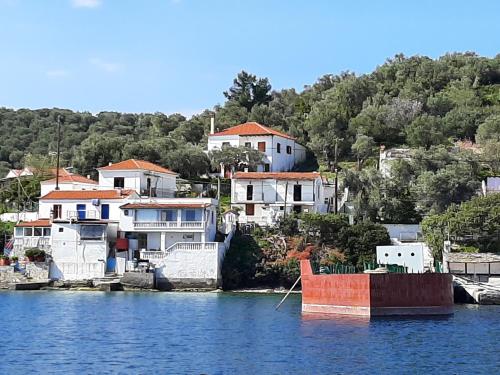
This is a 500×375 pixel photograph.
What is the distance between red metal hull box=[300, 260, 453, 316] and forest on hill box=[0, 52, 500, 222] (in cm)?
2713

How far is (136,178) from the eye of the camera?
80.4 m

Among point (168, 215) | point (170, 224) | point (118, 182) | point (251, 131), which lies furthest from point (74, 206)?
point (251, 131)

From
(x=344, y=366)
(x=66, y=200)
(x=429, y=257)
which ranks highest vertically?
(x=66, y=200)

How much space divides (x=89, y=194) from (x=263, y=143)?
24661 mm

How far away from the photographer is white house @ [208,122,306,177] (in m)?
93.7

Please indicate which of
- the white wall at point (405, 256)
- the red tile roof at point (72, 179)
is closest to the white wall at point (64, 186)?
the red tile roof at point (72, 179)

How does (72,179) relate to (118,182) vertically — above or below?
above

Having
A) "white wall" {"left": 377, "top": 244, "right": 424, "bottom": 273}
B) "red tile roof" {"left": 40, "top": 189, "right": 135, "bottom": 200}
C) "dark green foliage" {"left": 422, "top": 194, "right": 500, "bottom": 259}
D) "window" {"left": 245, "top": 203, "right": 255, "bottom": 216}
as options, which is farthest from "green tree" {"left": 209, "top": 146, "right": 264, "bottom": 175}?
"white wall" {"left": 377, "top": 244, "right": 424, "bottom": 273}

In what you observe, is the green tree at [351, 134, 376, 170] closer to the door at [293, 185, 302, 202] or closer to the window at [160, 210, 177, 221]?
the door at [293, 185, 302, 202]

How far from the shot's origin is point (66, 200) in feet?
245

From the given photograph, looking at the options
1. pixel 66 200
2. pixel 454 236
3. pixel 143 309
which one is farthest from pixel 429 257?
pixel 66 200

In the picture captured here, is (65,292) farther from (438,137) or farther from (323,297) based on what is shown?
(438,137)

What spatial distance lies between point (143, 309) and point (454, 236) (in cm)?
2702

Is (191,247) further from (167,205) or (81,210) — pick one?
(81,210)
